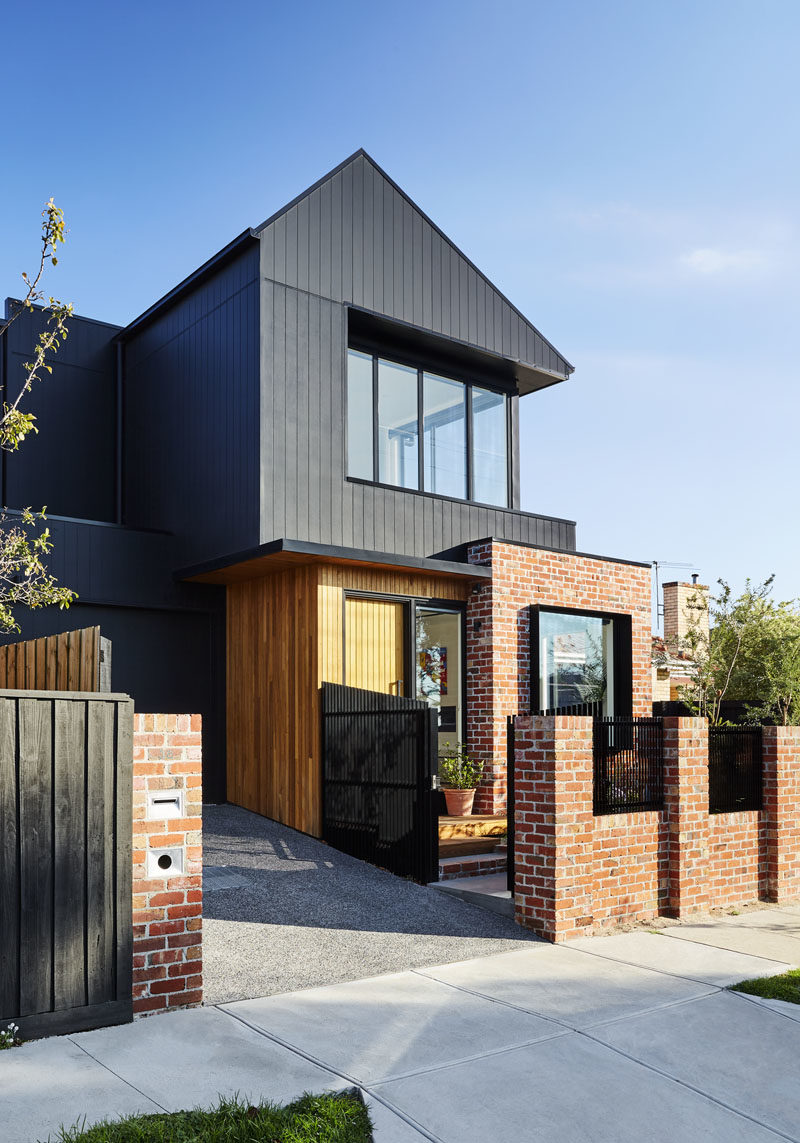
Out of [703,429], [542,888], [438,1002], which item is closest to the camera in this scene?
[438,1002]

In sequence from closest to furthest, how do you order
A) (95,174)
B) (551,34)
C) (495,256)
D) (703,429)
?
(551,34)
(95,174)
(495,256)
(703,429)

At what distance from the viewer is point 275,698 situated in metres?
11.1

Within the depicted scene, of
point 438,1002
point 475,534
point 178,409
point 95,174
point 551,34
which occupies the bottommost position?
point 438,1002

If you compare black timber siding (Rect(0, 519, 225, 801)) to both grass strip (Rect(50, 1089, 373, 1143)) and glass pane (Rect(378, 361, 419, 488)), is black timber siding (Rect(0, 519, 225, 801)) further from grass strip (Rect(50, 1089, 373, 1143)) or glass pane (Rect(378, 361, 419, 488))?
grass strip (Rect(50, 1089, 373, 1143))

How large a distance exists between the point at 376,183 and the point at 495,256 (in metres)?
2.20

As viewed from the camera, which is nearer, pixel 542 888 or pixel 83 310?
pixel 542 888

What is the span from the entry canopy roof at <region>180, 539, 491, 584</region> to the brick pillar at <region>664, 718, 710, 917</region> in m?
3.71

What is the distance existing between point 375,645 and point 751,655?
5794mm

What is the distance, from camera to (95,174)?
1205 cm

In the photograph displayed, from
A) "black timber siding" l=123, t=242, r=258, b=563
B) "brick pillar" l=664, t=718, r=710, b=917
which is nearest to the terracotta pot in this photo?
"brick pillar" l=664, t=718, r=710, b=917

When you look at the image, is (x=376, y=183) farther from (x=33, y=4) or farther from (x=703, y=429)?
(x=703, y=429)

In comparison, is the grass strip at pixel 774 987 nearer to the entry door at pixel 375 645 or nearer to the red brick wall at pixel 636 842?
the red brick wall at pixel 636 842

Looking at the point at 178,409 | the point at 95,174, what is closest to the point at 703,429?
the point at 178,409

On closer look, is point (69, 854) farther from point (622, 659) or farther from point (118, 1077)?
point (622, 659)
